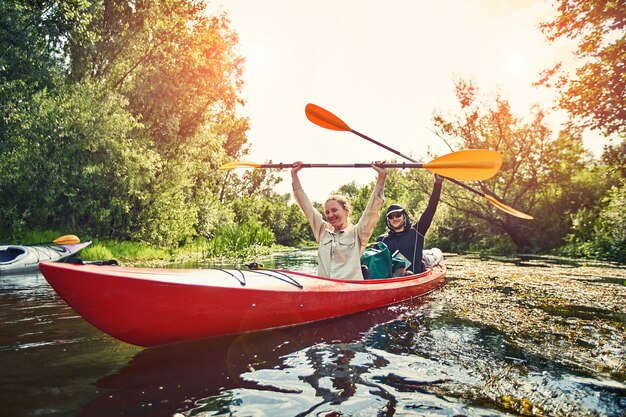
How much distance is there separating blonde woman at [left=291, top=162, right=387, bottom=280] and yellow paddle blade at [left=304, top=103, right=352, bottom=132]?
1482mm

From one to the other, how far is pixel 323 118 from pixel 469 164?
7.26 ft

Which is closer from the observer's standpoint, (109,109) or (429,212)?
(429,212)

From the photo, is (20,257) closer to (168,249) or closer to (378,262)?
(378,262)

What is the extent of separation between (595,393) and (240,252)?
13237 mm

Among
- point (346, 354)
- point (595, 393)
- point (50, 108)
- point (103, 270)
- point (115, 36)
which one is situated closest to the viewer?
point (595, 393)

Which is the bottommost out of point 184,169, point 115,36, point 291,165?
point 291,165

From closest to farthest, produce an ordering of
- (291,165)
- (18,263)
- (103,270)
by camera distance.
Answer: (103,270)
(291,165)
(18,263)

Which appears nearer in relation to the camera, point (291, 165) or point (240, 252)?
point (291, 165)

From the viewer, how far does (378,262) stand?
19.0 ft

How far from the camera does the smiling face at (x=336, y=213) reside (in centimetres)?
468

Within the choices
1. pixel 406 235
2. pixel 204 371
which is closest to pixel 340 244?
pixel 406 235

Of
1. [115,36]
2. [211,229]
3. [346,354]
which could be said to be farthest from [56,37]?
[346,354]

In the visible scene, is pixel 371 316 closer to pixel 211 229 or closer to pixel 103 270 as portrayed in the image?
pixel 103 270

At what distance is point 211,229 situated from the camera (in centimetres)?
2223
